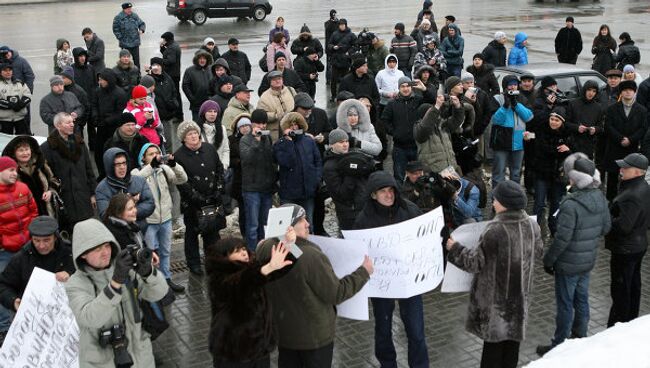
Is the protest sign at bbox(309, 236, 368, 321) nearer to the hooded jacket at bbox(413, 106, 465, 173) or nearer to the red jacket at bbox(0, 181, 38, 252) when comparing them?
the red jacket at bbox(0, 181, 38, 252)

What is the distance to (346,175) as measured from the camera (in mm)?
8648

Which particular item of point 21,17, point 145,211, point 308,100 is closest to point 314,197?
point 308,100

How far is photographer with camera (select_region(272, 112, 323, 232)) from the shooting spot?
921cm

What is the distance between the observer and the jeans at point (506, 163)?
11297 mm

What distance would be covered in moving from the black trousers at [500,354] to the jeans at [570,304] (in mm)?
891

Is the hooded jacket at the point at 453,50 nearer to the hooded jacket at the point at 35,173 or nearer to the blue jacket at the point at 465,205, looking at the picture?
the blue jacket at the point at 465,205

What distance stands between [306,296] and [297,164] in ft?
12.0

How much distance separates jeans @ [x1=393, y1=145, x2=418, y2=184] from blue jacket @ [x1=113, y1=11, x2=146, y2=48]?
1093cm

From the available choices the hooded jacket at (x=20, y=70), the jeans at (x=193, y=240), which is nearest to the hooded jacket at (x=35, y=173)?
the jeans at (x=193, y=240)

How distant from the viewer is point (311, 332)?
582 cm

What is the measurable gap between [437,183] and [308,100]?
2580 mm

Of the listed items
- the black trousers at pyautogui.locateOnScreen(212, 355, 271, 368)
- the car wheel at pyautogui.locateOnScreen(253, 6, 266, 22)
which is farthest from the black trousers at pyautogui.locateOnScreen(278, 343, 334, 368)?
the car wheel at pyautogui.locateOnScreen(253, 6, 266, 22)

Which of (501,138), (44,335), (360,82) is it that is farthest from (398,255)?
(360,82)

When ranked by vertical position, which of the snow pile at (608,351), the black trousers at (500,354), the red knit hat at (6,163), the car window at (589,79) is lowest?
the black trousers at (500,354)
